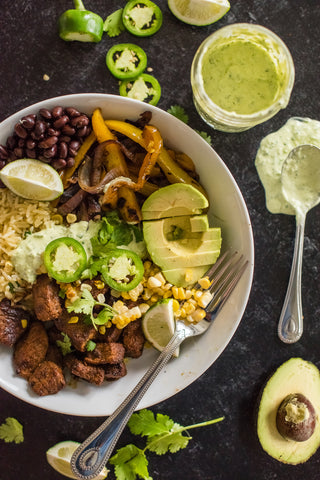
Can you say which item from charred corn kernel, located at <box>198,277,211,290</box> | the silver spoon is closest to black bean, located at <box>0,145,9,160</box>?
charred corn kernel, located at <box>198,277,211,290</box>

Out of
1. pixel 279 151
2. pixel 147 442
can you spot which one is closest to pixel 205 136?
pixel 279 151

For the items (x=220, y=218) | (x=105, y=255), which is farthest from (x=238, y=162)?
(x=105, y=255)

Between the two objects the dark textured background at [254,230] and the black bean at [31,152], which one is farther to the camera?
the dark textured background at [254,230]

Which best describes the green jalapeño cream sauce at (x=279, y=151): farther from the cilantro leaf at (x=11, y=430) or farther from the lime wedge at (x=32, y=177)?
the cilantro leaf at (x=11, y=430)

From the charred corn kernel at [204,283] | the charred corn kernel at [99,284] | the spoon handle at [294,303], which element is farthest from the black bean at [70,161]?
the spoon handle at [294,303]

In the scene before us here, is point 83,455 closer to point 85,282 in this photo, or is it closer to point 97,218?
point 85,282

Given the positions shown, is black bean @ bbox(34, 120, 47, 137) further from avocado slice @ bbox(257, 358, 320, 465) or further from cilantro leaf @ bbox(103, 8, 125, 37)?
avocado slice @ bbox(257, 358, 320, 465)
